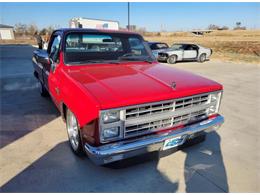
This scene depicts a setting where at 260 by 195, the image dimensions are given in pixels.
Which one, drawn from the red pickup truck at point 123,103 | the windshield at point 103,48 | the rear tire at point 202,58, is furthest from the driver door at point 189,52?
the red pickup truck at point 123,103

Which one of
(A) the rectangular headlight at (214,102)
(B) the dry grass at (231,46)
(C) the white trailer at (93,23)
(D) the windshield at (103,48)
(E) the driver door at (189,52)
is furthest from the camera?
(B) the dry grass at (231,46)

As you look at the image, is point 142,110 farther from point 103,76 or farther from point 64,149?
point 64,149

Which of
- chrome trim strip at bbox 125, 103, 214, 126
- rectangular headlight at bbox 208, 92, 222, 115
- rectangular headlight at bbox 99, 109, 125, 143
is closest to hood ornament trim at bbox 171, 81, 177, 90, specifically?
chrome trim strip at bbox 125, 103, 214, 126

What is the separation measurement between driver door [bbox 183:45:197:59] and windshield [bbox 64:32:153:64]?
38.0ft

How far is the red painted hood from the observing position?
95.0 inches

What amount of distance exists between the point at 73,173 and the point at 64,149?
671mm

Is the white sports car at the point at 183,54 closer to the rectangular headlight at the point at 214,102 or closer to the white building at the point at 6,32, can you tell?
the rectangular headlight at the point at 214,102

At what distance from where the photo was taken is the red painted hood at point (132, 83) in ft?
7.92

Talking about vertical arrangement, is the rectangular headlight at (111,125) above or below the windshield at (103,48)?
below

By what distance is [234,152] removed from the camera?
3.40m

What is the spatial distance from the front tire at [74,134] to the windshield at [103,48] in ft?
3.09

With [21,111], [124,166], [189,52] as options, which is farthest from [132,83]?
[189,52]

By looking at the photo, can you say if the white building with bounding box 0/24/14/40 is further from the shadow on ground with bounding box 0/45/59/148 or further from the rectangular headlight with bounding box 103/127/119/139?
the rectangular headlight with bounding box 103/127/119/139

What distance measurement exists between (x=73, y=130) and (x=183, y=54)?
1331 centimetres
